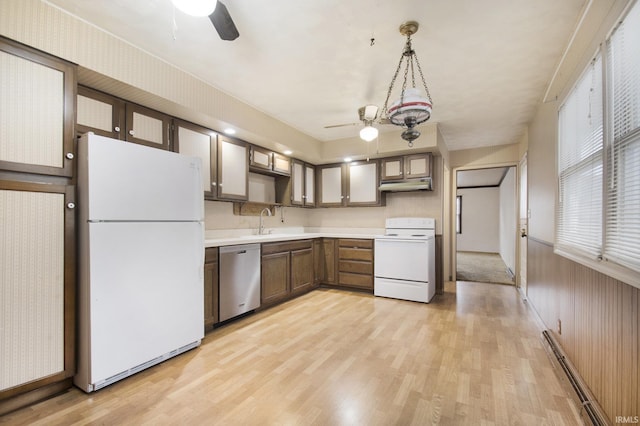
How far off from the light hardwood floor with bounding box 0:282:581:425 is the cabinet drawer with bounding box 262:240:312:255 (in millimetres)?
838

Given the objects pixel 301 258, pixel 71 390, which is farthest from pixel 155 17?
pixel 301 258

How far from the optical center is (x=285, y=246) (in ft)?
13.0

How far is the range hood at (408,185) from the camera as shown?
14.3 ft

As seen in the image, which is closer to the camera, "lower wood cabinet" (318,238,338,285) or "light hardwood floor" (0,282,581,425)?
"light hardwood floor" (0,282,581,425)

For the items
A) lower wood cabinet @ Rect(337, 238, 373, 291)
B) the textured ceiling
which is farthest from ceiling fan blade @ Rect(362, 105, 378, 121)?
lower wood cabinet @ Rect(337, 238, 373, 291)

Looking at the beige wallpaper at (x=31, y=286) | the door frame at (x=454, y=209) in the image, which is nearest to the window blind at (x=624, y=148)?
the beige wallpaper at (x=31, y=286)

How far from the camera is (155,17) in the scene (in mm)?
1977

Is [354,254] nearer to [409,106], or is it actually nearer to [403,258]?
[403,258]

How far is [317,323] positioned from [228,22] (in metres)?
2.78

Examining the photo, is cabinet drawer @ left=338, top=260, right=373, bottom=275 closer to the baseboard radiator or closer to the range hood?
the range hood

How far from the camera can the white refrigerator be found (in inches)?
75.2

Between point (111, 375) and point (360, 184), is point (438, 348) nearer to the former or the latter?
point (111, 375)

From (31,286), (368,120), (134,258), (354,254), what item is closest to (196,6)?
(134,258)

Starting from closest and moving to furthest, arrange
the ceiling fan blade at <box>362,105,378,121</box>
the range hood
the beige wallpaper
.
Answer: the beige wallpaper
the ceiling fan blade at <box>362,105,378,121</box>
the range hood
